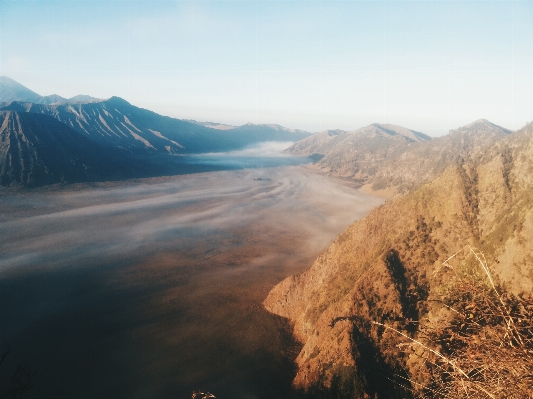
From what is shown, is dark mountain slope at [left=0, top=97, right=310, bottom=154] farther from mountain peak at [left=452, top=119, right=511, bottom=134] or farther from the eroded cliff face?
mountain peak at [left=452, top=119, right=511, bottom=134]

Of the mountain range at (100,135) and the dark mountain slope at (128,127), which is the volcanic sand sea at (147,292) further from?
the dark mountain slope at (128,127)

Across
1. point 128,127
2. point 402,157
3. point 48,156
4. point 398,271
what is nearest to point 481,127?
point 402,157

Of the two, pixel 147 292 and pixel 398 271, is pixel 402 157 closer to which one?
pixel 398 271

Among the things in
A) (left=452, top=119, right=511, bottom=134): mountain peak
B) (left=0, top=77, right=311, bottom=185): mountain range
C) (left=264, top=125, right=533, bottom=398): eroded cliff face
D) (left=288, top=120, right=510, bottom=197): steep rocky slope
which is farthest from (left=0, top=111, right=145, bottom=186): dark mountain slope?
(left=452, top=119, right=511, bottom=134): mountain peak

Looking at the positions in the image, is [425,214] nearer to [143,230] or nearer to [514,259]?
[514,259]

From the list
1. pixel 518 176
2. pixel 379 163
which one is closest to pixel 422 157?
pixel 379 163

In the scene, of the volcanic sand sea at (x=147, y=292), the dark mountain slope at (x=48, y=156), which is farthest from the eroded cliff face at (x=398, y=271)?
the dark mountain slope at (x=48, y=156)
